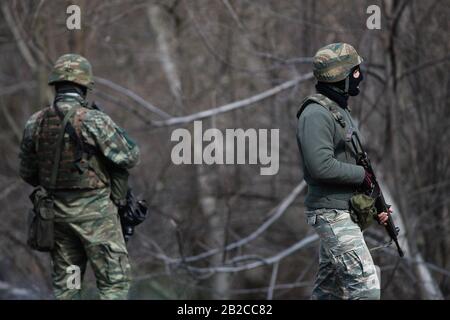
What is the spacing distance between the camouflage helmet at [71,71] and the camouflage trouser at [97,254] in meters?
0.95

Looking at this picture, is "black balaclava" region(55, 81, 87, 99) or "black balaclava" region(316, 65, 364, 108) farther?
"black balaclava" region(55, 81, 87, 99)

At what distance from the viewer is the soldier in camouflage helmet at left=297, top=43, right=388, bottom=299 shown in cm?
481

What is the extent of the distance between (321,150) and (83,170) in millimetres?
1725

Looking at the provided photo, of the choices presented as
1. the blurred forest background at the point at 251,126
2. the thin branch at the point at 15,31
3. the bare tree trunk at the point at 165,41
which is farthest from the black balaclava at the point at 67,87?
the bare tree trunk at the point at 165,41

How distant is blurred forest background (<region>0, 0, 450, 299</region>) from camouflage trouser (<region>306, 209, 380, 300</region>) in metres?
3.07

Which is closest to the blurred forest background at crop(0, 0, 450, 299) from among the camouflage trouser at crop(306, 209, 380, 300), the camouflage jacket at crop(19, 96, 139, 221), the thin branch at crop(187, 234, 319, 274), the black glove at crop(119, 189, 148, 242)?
the thin branch at crop(187, 234, 319, 274)

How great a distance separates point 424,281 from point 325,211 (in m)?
4.50

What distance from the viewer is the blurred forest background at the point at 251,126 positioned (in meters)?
9.41

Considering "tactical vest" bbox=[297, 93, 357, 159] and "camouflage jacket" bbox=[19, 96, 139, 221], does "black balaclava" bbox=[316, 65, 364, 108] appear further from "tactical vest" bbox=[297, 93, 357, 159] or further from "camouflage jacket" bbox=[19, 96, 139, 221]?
"camouflage jacket" bbox=[19, 96, 139, 221]

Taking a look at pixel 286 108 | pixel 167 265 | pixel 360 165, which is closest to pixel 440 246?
pixel 286 108

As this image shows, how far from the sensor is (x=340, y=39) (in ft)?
33.0

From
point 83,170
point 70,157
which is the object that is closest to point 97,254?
point 83,170

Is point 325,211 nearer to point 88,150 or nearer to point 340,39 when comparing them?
point 88,150

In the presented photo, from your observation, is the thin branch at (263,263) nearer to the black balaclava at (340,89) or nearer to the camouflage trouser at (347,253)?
the camouflage trouser at (347,253)
